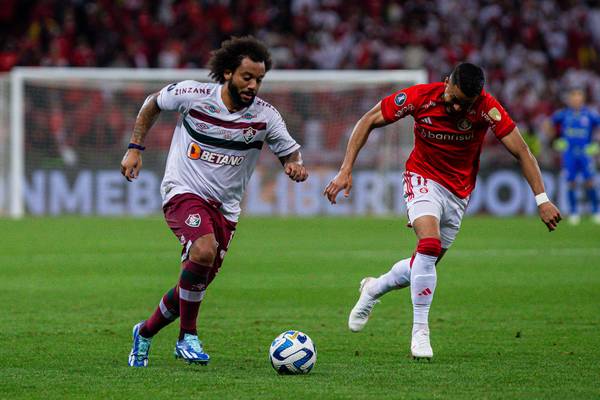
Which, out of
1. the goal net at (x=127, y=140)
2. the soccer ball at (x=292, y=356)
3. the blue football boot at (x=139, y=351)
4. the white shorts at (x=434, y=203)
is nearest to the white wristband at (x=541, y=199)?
the white shorts at (x=434, y=203)

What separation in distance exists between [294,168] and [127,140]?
17298 millimetres

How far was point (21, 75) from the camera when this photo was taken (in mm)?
23469

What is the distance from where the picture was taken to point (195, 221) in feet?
23.9

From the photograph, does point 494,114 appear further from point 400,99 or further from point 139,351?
point 139,351

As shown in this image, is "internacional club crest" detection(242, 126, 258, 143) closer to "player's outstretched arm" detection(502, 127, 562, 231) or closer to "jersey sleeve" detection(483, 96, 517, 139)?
"jersey sleeve" detection(483, 96, 517, 139)

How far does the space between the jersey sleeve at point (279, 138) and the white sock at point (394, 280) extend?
1.30 metres

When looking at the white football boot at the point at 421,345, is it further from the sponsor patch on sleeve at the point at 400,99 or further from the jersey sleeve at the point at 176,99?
the jersey sleeve at the point at 176,99

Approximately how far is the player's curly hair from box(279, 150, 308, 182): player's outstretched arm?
0.61 metres

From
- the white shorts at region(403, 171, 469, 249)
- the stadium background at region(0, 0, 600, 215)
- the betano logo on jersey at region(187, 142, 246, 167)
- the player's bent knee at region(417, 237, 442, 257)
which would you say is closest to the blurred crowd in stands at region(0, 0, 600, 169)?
the stadium background at region(0, 0, 600, 215)

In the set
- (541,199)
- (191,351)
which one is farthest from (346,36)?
(191,351)

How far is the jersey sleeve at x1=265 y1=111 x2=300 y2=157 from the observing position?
7.67 meters

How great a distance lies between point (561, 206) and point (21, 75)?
11.4 m

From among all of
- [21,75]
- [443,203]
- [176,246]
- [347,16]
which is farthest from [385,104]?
[347,16]

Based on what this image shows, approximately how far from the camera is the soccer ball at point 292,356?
22.5 ft
